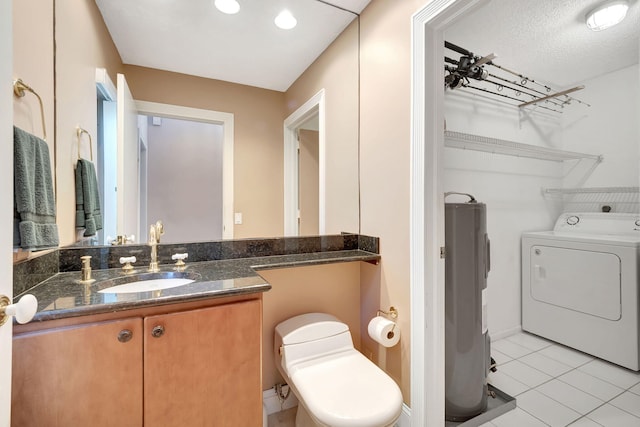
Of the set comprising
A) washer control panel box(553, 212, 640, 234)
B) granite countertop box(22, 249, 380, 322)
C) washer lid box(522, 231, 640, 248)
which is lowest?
granite countertop box(22, 249, 380, 322)

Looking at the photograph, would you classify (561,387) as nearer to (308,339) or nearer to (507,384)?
(507,384)

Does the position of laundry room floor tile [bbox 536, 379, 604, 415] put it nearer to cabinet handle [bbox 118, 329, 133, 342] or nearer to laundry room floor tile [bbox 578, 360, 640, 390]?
laundry room floor tile [bbox 578, 360, 640, 390]

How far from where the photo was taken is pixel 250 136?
169 centimetres

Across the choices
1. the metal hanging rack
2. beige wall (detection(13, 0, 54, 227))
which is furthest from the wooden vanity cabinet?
the metal hanging rack

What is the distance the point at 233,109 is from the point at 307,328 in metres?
1.31

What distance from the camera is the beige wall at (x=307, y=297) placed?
1.64 metres

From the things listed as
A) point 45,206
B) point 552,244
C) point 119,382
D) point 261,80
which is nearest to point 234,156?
point 261,80

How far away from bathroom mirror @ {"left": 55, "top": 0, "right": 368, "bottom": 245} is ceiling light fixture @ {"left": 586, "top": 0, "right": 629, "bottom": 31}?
144 centimetres

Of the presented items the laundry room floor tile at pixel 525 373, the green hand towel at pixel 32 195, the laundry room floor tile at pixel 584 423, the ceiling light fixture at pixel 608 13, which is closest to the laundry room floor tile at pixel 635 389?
the laundry room floor tile at pixel 525 373

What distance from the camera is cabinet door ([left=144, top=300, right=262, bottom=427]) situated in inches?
36.9

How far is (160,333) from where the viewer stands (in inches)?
36.9

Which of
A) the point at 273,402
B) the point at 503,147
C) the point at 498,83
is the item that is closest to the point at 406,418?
the point at 273,402

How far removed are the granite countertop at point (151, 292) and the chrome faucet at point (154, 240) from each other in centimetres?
4

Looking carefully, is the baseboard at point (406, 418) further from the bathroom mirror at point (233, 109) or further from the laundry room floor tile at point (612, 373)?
the laundry room floor tile at point (612, 373)
